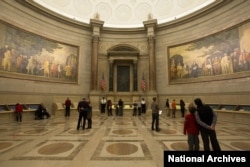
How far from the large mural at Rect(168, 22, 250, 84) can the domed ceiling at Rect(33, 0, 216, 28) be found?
4793 millimetres

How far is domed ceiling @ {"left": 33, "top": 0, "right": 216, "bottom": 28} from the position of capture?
16625 mm

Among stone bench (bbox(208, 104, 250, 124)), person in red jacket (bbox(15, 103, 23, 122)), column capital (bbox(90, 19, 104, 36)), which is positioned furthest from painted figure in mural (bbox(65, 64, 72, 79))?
stone bench (bbox(208, 104, 250, 124))

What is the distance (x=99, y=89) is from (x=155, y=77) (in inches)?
246

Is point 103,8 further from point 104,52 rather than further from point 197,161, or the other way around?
point 197,161

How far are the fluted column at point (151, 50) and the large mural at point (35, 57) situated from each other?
7947 millimetres

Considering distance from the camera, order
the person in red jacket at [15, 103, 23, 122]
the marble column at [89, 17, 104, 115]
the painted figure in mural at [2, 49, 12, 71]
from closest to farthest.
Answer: the person in red jacket at [15, 103, 23, 122]
the painted figure in mural at [2, 49, 12, 71]
the marble column at [89, 17, 104, 115]

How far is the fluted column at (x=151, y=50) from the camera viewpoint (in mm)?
16406

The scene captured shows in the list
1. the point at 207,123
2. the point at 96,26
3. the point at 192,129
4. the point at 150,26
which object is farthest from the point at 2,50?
the point at 150,26

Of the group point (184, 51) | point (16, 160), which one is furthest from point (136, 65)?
point (16, 160)

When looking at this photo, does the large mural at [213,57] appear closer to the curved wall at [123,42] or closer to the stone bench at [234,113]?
the curved wall at [123,42]

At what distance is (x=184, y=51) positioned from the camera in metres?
15.0

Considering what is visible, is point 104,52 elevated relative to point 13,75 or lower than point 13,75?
elevated

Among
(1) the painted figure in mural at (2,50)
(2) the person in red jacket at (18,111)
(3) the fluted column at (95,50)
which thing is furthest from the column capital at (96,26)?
(2) the person in red jacket at (18,111)

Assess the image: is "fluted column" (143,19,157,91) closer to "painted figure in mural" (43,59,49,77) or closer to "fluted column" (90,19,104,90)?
"fluted column" (90,19,104,90)
